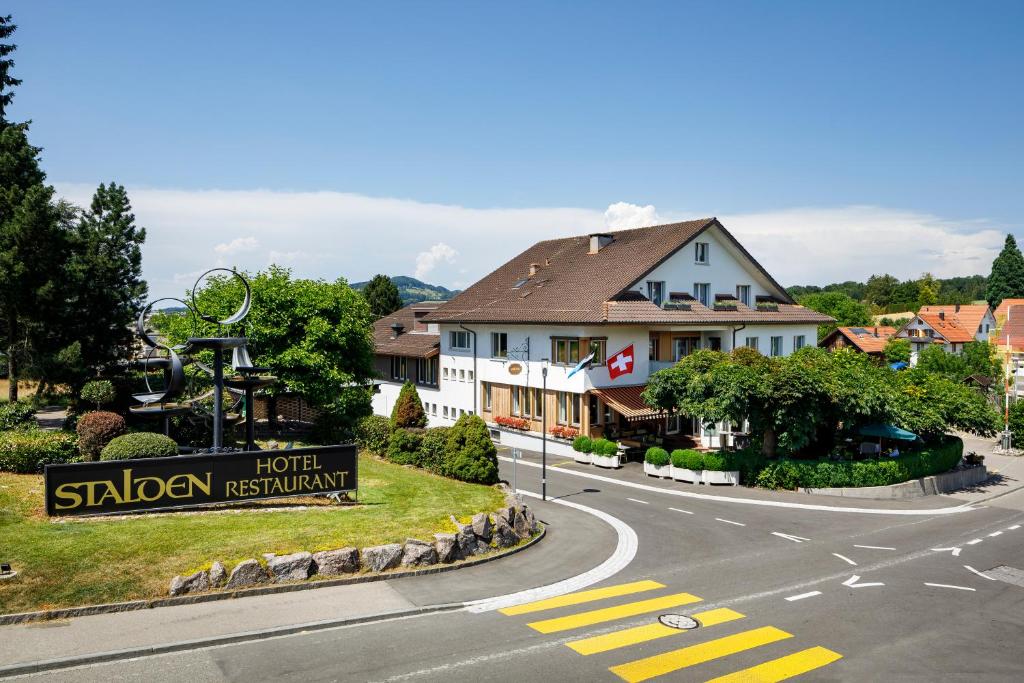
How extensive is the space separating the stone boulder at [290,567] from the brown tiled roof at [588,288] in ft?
79.5

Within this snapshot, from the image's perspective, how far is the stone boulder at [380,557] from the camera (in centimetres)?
1714

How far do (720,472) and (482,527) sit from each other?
54.6 ft

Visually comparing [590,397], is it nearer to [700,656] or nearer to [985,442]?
[700,656]

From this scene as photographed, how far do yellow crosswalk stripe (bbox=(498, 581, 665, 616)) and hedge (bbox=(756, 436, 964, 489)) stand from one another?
16.1m

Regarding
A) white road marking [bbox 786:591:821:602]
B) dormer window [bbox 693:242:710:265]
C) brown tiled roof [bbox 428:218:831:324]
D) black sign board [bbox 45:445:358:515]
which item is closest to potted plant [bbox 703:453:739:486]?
brown tiled roof [bbox 428:218:831:324]

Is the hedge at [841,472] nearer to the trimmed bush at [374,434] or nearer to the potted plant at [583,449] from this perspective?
the potted plant at [583,449]

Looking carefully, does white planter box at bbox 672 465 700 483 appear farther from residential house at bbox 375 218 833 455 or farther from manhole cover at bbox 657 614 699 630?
manhole cover at bbox 657 614 699 630

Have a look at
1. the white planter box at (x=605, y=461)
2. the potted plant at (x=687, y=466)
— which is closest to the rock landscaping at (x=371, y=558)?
the potted plant at (x=687, y=466)

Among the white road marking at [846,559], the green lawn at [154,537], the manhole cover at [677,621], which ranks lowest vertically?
the white road marking at [846,559]

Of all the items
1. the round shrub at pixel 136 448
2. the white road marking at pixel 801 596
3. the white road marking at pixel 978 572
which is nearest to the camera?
the white road marking at pixel 801 596

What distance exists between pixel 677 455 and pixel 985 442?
2969 cm

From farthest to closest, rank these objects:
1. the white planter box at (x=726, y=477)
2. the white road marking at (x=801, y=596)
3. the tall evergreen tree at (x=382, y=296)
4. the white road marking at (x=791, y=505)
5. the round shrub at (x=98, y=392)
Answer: the tall evergreen tree at (x=382, y=296) < the white planter box at (x=726, y=477) < the round shrub at (x=98, y=392) < the white road marking at (x=791, y=505) < the white road marking at (x=801, y=596)

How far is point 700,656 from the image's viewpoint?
43.3 ft

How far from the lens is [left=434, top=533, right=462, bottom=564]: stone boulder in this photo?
1822 cm
